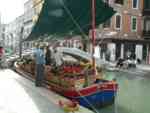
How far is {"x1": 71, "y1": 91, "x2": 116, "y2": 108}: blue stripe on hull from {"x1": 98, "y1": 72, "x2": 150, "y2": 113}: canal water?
266mm

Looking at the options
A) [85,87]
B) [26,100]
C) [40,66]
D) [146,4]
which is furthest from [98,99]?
[146,4]

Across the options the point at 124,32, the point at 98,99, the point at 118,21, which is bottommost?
the point at 98,99

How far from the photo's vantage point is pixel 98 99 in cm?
1326

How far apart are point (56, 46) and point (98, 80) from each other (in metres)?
2.86

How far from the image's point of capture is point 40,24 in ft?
51.1

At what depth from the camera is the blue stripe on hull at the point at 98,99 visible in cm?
1302

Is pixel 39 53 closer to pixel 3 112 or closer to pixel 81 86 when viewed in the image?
pixel 81 86

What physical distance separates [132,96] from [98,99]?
4618 millimetres

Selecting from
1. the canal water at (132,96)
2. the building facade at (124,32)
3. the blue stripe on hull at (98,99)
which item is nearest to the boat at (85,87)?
the blue stripe on hull at (98,99)

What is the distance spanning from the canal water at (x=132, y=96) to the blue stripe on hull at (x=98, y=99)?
0.27 metres

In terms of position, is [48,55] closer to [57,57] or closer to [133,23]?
[57,57]

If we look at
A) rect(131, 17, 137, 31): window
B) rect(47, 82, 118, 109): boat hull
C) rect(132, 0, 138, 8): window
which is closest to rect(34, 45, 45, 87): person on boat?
rect(47, 82, 118, 109): boat hull

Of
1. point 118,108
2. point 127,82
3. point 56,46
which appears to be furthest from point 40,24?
point 127,82

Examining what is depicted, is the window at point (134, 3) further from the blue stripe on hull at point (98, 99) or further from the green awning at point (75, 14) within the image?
the blue stripe on hull at point (98, 99)
